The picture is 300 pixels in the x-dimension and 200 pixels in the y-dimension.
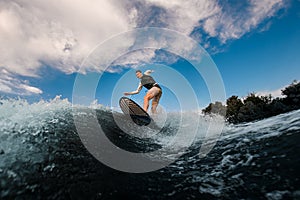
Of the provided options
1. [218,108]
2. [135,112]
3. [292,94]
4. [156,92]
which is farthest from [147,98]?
[218,108]

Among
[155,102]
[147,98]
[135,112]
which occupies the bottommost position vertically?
[135,112]

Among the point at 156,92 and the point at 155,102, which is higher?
the point at 156,92

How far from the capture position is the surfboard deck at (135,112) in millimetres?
8930

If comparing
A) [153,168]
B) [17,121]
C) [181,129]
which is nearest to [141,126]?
[181,129]

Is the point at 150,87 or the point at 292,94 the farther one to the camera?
the point at 292,94

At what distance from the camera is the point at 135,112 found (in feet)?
30.3

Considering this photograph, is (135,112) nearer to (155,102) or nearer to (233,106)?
(155,102)

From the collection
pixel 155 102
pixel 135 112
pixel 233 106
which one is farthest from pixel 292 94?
pixel 135 112

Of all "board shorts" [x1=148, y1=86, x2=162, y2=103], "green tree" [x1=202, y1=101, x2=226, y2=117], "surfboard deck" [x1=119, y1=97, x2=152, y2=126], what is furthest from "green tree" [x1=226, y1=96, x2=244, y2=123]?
"surfboard deck" [x1=119, y1=97, x2=152, y2=126]

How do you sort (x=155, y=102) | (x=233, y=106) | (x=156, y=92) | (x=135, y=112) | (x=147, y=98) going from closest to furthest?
(x=135, y=112), (x=147, y=98), (x=156, y=92), (x=155, y=102), (x=233, y=106)

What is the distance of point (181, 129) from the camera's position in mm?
10750

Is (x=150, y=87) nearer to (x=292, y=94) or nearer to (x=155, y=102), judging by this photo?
(x=155, y=102)

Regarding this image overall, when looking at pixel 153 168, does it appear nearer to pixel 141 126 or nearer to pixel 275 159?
pixel 275 159

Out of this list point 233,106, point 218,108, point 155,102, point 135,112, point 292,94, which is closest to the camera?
point 135,112
